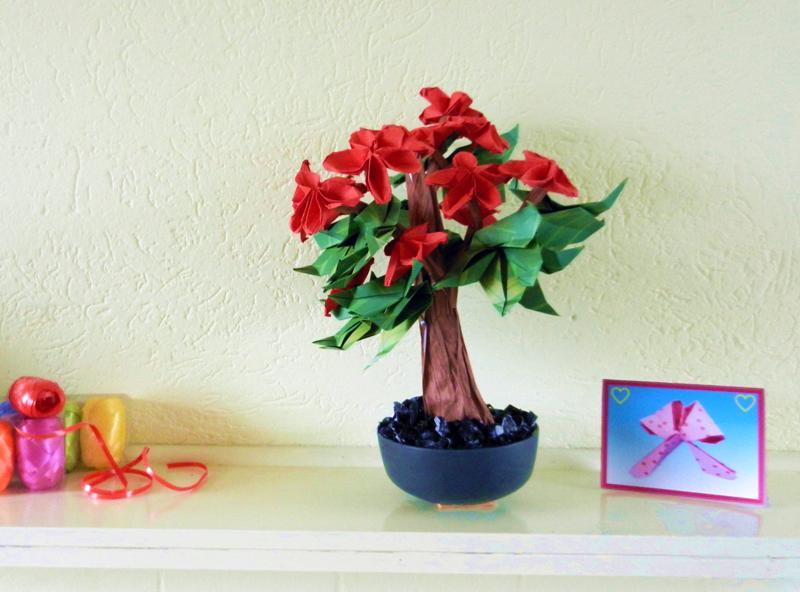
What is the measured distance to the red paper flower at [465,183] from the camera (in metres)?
0.62

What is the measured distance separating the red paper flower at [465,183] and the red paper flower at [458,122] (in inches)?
1.3

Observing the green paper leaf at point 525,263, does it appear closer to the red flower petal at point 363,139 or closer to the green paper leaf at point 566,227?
the green paper leaf at point 566,227

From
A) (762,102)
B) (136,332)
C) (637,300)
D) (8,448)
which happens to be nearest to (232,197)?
(136,332)

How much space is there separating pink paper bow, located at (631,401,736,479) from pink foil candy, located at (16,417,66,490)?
59 cm

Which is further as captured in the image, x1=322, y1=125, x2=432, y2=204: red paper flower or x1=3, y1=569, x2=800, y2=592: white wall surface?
x1=3, y1=569, x2=800, y2=592: white wall surface

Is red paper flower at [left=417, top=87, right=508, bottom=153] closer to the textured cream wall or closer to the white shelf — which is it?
the textured cream wall

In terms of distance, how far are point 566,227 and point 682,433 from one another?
0.83 feet

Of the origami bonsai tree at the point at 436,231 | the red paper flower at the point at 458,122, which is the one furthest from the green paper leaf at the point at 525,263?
the red paper flower at the point at 458,122

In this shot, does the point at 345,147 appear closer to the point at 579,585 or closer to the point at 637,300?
the point at 637,300

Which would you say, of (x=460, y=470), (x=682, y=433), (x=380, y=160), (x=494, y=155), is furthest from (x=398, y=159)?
(x=682, y=433)

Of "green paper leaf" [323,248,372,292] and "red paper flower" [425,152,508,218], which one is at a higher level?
"red paper flower" [425,152,508,218]

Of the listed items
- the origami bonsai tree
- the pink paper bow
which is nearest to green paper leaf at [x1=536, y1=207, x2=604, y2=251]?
the origami bonsai tree

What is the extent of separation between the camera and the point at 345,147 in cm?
78

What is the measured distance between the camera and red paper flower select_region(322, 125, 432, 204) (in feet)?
2.03
